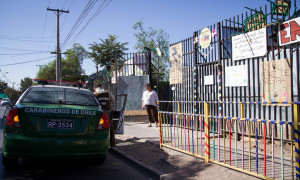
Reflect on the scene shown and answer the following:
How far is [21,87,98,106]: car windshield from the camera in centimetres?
441

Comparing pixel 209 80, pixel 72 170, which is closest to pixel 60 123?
pixel 72 170

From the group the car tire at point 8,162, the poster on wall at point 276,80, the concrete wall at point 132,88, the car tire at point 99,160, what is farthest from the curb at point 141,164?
the concrete wall at point 132,88

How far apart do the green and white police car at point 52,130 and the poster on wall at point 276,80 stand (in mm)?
4121

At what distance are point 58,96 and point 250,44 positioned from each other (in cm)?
504

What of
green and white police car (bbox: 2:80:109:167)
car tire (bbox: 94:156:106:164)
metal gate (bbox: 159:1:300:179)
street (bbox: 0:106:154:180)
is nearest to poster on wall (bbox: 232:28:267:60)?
metal gate (bbox: 159:1:300:179)

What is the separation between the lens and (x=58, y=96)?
468 cm

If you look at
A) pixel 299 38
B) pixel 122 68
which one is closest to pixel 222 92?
pixel 299 38

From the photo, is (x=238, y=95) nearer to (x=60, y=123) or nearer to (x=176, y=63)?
(x=176, y=63)

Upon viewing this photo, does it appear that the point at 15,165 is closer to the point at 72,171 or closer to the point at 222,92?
the point at 72,171

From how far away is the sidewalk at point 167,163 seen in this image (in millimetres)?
4070

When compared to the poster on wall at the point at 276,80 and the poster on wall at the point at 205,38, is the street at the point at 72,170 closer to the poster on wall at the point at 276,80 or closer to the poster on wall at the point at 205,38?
the poster on wall at the point at 276,80

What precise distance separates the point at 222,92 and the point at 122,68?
756cm

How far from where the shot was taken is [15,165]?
4.57 m

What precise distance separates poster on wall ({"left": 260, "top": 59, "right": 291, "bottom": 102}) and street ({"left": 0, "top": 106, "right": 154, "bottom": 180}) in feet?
12.0
